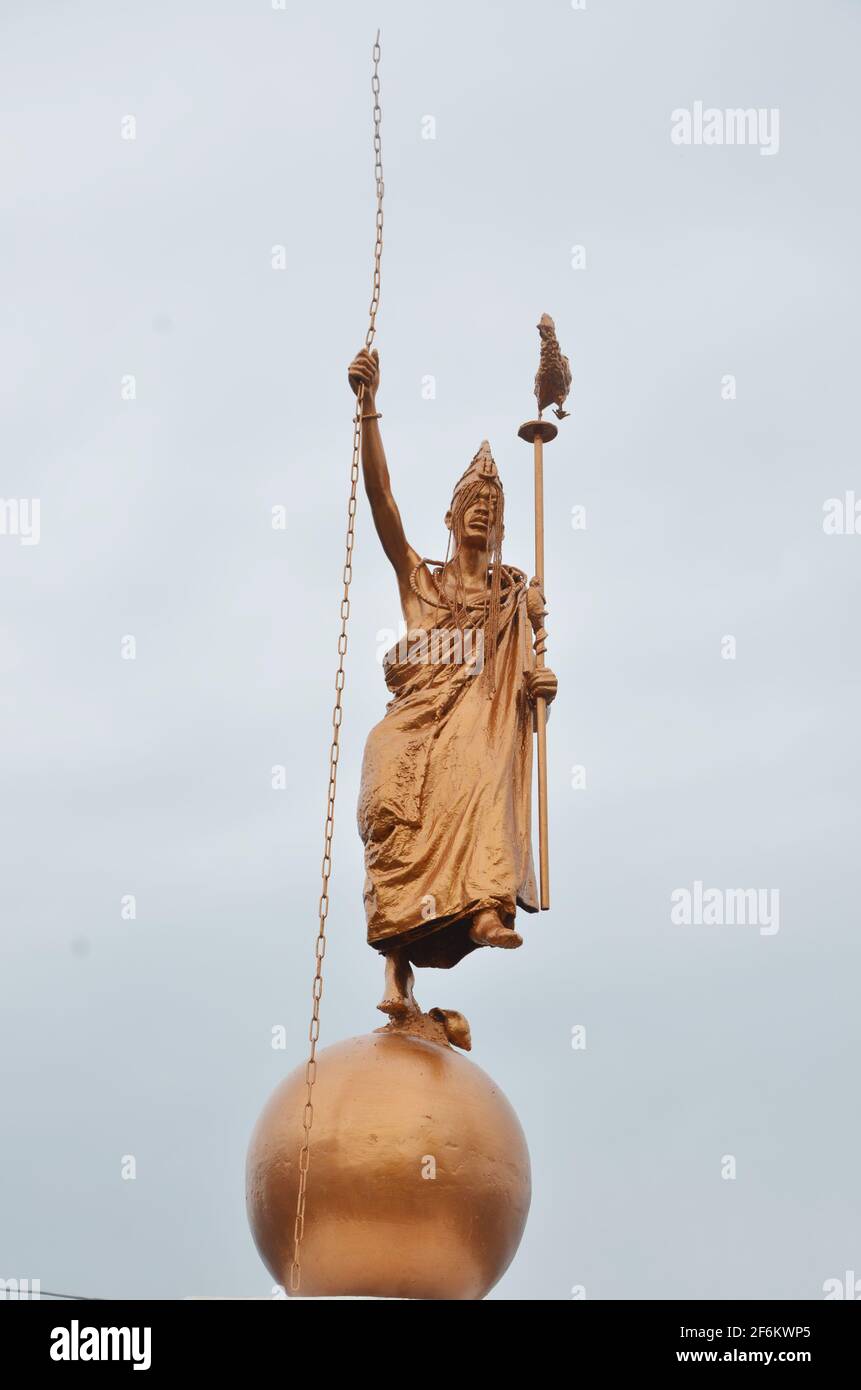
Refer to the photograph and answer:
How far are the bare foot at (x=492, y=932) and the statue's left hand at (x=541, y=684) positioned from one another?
1438 millimetres

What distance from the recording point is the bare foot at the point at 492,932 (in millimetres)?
10336

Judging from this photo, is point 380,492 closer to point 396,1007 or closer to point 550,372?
point 550,372

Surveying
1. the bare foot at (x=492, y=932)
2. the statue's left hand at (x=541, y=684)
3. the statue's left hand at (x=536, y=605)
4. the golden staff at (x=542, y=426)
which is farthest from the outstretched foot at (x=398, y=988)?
the statue's left hand at (x=536, y=605)

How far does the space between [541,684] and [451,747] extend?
676mm

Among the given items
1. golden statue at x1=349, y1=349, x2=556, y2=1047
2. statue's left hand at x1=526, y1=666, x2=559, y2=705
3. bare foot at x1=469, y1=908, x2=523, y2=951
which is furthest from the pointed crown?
bare foot at x1=469, y1=908, x2=523, y2=951

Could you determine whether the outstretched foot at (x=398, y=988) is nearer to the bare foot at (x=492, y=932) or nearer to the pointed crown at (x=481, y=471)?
the bare foot at (x=492, y=932)

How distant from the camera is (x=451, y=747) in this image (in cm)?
1098

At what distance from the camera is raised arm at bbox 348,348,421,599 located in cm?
1129

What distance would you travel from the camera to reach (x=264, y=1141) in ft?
32.3
